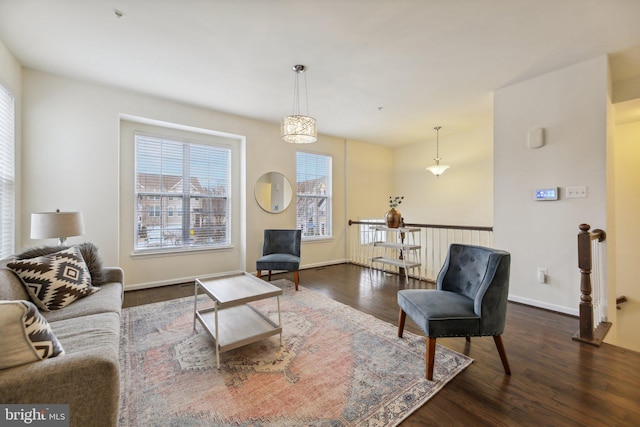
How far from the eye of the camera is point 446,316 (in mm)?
A: 1837

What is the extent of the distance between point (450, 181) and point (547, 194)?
8.26 ft

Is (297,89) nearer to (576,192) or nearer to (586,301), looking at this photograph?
(576,192)

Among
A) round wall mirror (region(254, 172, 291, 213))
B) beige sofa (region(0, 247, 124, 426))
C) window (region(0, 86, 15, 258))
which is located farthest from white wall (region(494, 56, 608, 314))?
window (region(0, 86, 15, 258))

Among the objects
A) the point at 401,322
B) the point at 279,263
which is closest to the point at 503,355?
the point at 401,322

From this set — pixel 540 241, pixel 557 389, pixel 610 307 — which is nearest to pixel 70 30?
pixel 557 389

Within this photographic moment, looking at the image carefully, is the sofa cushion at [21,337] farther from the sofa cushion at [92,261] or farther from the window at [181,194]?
the window at [181,194]

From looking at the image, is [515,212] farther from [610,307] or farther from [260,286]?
[260,286]

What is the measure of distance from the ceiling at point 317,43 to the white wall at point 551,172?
0.22m

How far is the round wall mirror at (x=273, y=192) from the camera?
4801mm

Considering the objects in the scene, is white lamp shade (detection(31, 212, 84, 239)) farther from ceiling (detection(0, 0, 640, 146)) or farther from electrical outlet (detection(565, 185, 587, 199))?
electrical outlet (detection(565, 185, 587, 199))

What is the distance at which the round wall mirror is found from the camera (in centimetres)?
480

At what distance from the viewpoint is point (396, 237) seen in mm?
5645

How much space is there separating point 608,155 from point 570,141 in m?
0.34

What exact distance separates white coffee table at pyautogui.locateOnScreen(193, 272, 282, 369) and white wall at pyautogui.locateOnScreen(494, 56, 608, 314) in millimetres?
3029
